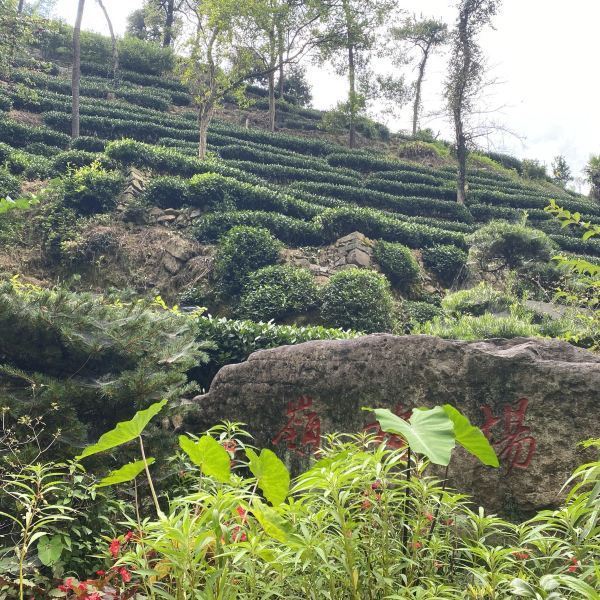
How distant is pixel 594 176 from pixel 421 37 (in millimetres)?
12768

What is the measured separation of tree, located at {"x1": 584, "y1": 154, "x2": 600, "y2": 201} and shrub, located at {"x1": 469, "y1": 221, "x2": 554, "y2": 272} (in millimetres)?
16918

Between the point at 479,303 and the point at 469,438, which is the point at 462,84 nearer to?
the point at 479,303

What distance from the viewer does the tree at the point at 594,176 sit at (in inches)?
999

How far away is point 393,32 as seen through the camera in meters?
29.8

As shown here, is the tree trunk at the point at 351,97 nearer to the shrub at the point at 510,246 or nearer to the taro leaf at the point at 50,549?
the shrub at the point at 510,246

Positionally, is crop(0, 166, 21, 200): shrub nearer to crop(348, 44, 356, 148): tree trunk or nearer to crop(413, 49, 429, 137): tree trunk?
crop(348, 44, 356, 148): tree trunk

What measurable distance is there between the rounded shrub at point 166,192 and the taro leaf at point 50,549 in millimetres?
11081

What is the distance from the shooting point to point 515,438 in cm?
359

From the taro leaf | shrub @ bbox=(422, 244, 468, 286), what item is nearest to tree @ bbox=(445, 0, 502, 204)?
shrub @ bbox=(422, 244, 468, 286)

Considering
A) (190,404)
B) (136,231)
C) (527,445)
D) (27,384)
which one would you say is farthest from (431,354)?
(136,231)

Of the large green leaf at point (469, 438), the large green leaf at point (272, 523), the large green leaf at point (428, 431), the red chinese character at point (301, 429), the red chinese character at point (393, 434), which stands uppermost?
the large green leaf at point (428, 431)

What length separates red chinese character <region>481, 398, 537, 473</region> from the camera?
3553mm

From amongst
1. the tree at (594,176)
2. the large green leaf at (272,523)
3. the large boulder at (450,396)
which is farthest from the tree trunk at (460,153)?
the large green leaf at (272,523)

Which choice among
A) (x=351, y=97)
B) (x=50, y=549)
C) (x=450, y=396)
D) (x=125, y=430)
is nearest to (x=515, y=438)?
(x=450, y=396)
